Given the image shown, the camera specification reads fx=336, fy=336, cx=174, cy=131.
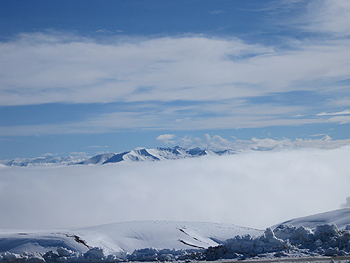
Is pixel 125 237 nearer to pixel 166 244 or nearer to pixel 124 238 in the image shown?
pixel 124 238

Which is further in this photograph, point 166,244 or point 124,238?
point 124,238

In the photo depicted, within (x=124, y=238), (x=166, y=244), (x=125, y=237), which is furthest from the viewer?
(x=125, y=237)

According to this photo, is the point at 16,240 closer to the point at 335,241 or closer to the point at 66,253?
the point at 66,253

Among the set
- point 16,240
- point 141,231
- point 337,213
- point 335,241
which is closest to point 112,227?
point 141,231

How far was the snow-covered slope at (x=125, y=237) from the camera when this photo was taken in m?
24.7

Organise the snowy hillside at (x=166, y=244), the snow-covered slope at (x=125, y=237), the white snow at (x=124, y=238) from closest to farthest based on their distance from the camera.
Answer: the snowy hillside at (x=166, y=244) < the white snow at (x=124, y=238) < the snow-covered slope at (x=125, y=237)

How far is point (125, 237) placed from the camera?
29.6 meters

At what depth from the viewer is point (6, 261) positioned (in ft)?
61.1

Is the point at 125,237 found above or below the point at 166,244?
above

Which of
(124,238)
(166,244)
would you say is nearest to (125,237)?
(124,238)

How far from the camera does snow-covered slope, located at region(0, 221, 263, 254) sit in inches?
971

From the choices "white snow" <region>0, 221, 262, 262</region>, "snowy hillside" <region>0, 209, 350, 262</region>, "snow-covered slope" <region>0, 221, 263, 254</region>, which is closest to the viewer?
"snowy hillside" <region>0, 209, 350, 262</region>

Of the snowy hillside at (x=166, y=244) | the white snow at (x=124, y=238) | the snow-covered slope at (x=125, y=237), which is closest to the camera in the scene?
the snowy hillside at (x=166, y=244)

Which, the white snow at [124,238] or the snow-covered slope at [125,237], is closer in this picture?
the white snow at [124,238]
